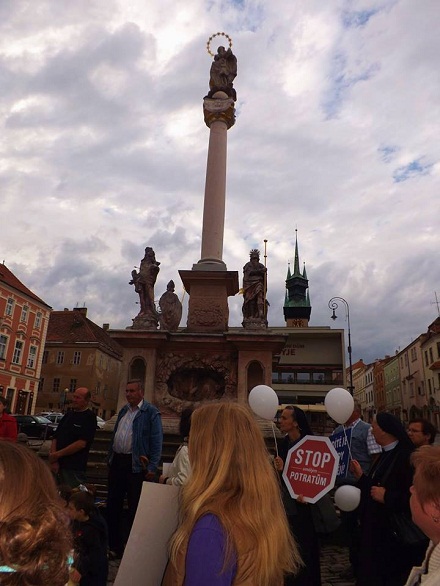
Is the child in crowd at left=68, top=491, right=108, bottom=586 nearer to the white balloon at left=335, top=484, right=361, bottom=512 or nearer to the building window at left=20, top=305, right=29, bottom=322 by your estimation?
the white balloon at left=335, top=484, right=361, bottom=512

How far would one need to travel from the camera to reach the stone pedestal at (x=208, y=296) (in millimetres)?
12039

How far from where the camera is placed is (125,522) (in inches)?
251

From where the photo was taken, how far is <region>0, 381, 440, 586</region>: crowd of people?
137cm

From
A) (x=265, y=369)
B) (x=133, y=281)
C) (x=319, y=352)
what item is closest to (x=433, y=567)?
(x=265, y=369)

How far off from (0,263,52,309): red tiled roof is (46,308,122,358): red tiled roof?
24.0 feet

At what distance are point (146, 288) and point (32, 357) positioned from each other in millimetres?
35554

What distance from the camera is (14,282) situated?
140 ft

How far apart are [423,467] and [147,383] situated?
9038mm

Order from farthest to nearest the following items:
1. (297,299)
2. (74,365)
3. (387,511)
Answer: (297,299) → (74,365) → (387,511)

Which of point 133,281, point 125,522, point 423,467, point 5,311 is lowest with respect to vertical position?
point 125,522

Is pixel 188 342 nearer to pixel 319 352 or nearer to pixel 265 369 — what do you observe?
pixel 265 369

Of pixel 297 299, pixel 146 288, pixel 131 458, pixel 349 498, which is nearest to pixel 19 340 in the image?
pixel 146 288

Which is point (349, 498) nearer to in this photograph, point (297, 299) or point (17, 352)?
point (17, 352)

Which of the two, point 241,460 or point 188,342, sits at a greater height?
point 188,342
